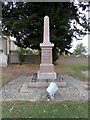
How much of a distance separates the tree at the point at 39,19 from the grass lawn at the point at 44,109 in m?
7.96

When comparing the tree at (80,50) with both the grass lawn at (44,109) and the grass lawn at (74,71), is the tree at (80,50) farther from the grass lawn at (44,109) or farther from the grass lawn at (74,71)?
the grass lawn at (44,109)

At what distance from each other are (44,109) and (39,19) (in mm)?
9888

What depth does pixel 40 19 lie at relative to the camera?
9.80m

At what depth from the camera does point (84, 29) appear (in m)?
10.9

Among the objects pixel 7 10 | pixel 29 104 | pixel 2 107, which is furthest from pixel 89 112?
pixel 7 10

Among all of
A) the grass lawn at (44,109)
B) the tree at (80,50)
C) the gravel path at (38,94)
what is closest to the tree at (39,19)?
the gravel path at (38,94)

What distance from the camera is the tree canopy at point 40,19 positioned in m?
9.49

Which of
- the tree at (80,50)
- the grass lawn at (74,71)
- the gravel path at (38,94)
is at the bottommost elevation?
the grass lawn at (74,71)

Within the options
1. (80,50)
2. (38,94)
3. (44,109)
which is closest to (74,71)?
(38,94)

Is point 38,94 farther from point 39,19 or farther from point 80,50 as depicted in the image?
point 80,50

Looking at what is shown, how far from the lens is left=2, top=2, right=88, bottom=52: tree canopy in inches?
374

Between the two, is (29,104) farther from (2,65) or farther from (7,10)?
(7,10)

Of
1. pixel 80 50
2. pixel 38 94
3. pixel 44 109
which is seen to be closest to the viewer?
pixel 44 109

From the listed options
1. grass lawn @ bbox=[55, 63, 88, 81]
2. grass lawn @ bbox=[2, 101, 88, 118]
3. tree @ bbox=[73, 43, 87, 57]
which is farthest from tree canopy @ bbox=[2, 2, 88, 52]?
tree @ bbox=[73, 43, 87, 57]
